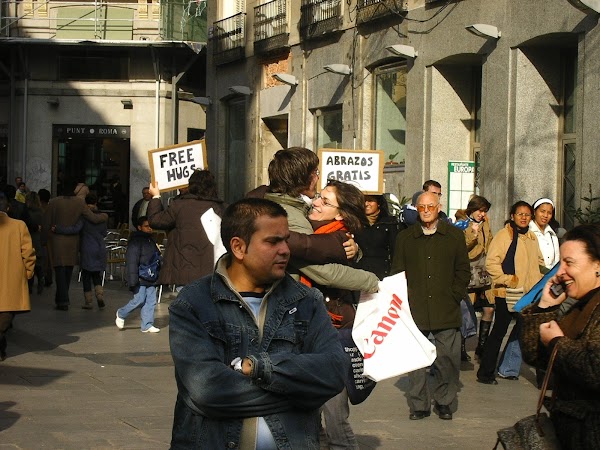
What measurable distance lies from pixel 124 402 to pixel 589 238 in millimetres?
5944

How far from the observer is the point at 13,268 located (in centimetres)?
1202

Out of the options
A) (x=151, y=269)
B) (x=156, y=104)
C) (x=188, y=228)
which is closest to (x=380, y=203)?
(x=188, y=228)

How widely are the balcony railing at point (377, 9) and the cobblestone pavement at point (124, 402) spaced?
873 centimetres

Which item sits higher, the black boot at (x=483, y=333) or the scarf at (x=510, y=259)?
A: the scarf at (x=510, y=259)

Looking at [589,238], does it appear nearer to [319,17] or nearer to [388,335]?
[388,335]

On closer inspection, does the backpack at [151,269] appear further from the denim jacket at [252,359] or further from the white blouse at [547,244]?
the denim jacket at [252,359]

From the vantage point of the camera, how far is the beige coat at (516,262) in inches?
473

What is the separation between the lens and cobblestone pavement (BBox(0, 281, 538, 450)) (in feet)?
28.6

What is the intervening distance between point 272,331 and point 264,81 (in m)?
25.0

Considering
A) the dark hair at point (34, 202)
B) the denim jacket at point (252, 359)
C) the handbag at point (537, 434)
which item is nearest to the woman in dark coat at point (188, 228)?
the handbag at point (537, 434)

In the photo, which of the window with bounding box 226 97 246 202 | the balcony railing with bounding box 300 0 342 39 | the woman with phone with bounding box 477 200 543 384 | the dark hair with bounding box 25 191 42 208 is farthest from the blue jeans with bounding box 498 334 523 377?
the window with bounding box 226 97 246 202

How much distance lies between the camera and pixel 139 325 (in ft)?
54.5

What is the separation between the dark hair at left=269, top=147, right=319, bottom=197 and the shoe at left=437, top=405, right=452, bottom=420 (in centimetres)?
373

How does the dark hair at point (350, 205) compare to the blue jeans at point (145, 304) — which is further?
the blue jeans at point (145, 304)
